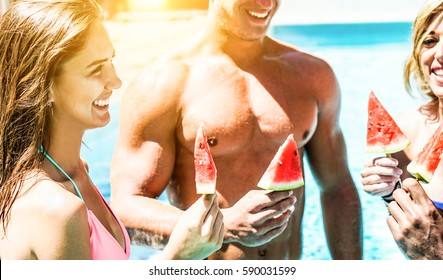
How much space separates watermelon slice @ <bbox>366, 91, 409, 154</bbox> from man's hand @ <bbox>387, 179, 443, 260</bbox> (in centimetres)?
20

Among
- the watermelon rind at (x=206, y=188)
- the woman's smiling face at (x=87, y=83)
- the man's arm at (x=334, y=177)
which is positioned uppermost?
the woman's smiling face at (x=87, y=83)

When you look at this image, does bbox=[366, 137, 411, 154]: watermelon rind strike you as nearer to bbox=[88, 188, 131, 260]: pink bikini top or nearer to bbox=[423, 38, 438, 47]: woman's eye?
bbox=[423, 38, 438, 47]: woman's eye

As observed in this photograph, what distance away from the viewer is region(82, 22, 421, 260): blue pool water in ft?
14.1

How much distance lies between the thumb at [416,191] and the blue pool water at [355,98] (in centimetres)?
92

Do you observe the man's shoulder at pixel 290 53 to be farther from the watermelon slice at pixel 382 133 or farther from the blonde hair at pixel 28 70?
the blonde hair at pixel 28 70

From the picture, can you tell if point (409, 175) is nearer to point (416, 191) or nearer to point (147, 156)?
point (416, 191)

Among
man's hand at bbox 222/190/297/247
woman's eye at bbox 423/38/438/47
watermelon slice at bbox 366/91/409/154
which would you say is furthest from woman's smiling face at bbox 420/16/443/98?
man's hand at bbox 222/190/297/247

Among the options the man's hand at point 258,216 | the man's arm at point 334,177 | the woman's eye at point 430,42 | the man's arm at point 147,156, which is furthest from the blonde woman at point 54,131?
the woman's eye at point 430,42

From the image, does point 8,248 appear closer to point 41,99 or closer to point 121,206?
point 41,99

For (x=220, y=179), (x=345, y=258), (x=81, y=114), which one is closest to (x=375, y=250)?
(x=345, y=258)

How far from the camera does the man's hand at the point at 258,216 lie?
8.51 ft

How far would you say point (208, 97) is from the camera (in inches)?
118

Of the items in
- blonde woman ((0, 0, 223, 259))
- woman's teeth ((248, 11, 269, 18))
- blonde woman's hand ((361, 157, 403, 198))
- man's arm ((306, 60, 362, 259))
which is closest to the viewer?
blonde woman ((0, 0, 223, 259))

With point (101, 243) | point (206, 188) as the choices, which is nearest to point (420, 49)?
point (206, 188)
